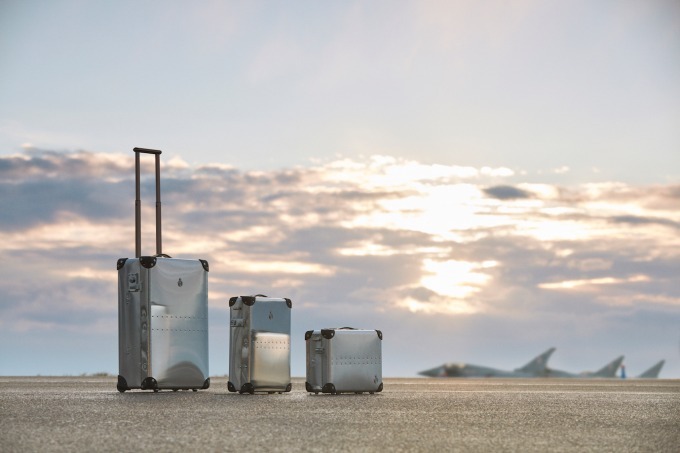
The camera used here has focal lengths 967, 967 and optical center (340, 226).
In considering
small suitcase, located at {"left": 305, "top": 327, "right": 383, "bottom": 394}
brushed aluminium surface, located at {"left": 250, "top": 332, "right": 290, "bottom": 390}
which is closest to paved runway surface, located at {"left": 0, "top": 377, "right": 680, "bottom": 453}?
brushed aluminium surface, located at {"left": 250, "top": 332, "right": 290, "bottom": 390}

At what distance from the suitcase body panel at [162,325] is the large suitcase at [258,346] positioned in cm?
74

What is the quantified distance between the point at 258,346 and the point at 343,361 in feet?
6.00

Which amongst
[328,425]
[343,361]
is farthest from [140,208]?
[328,425]

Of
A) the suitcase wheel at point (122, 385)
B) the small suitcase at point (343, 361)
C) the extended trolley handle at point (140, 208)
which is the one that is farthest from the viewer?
the extended trolley handle at point (140, 208)

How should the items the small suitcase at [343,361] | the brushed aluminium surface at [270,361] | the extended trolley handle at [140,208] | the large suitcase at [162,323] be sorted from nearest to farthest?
1. the large suitcase at [162,323]
2. the brushed aluminium surface at [270,361]
3. the small suitcase at [343,361]
4. the extended trolley handle at [140,208]

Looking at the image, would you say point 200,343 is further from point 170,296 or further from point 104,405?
point 104,405

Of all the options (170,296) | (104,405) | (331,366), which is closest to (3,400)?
(104,405)

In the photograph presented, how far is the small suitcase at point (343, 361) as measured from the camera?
19422mm

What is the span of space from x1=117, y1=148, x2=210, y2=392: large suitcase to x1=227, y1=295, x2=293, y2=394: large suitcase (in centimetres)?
72

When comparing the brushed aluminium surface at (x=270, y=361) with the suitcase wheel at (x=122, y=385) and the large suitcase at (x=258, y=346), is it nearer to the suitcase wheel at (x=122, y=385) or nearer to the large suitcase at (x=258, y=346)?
the large suitcase at (x=258, y=346)

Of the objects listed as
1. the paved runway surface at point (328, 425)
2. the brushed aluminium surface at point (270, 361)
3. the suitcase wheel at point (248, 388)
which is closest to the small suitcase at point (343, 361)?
the brushed aluminium surface at point (270, 361)

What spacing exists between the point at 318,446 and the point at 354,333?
11.4 meters

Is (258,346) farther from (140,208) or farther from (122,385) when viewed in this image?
(140,208)

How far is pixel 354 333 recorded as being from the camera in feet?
65.6
